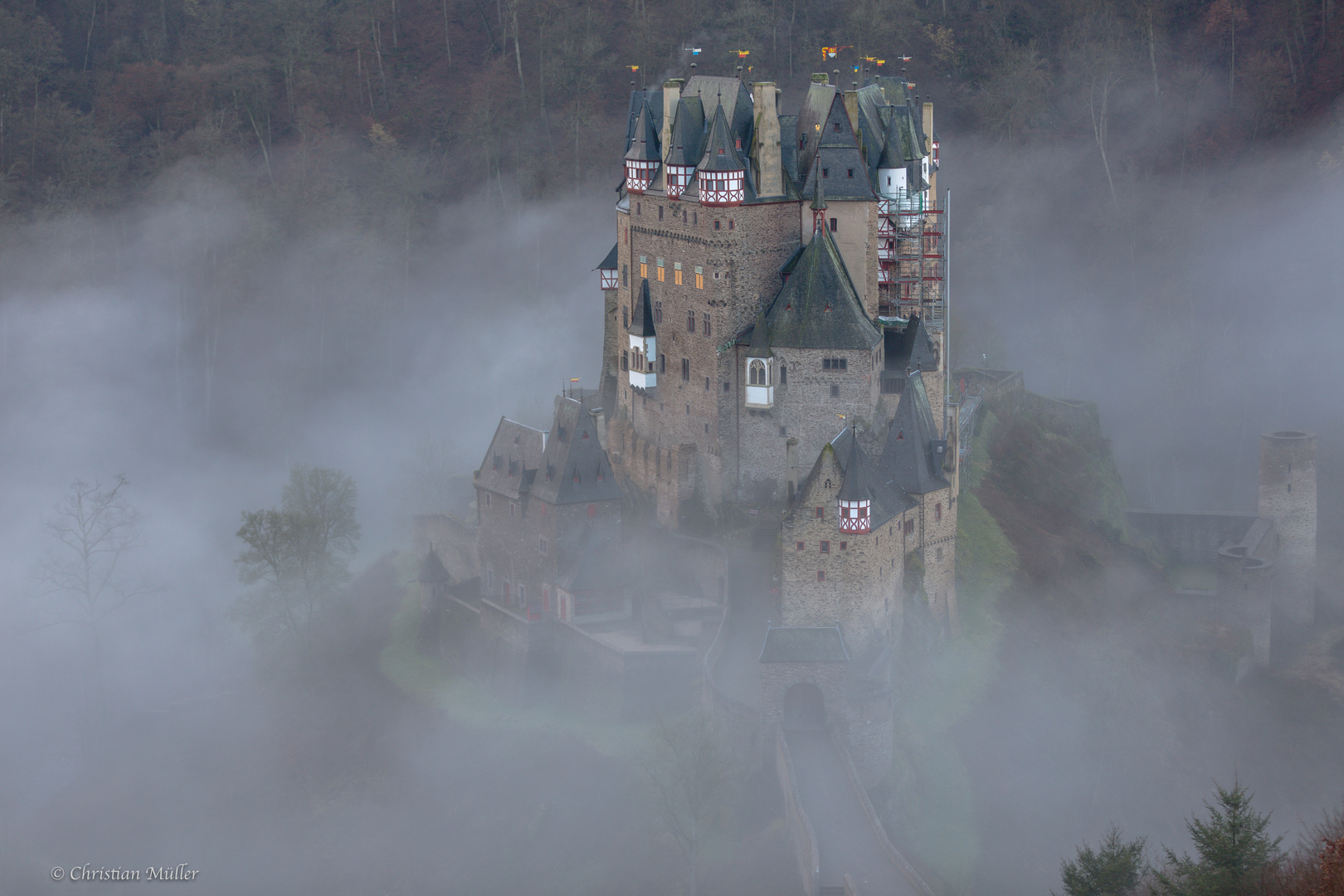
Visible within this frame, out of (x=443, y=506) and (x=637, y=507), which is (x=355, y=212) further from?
(x=637, y=507)

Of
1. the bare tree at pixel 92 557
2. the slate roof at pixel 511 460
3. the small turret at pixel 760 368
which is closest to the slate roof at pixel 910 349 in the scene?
the small turret at pixel 760 368

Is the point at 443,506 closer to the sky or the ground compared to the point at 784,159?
closer to the ground

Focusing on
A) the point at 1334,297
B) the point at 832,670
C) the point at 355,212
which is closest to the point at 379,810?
the point at 832,670

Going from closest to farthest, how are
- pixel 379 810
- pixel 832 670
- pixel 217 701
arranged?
pixel 832 670 → pixel 379 810 → pixel 217 701

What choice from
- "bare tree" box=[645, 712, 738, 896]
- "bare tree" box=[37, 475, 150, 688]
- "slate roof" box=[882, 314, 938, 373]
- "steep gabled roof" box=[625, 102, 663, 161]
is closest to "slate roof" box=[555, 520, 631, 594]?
"bare tree" box=[645, 712, 738, 896]

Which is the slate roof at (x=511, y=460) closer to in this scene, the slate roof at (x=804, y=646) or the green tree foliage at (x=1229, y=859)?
the slate roof at (x=804, y=646)

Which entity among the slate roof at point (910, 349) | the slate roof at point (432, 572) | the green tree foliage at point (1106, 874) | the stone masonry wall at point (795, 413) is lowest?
the green tree foliage at point (1106, 874)
